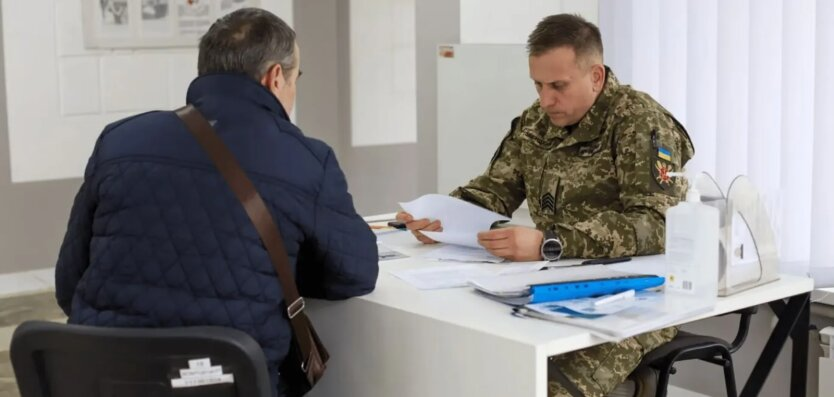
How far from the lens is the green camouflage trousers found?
227cm

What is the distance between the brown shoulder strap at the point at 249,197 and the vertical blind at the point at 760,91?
1.47 m

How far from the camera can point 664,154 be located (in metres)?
2.62

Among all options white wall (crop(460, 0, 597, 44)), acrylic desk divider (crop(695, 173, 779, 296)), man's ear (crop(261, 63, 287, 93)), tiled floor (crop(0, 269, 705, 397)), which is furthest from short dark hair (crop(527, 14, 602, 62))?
tiled floor (crop(0, 269, 705, 397))

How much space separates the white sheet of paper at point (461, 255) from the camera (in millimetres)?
2537

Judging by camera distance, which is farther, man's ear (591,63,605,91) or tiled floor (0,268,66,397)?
tiled floor (0,268,66,397)

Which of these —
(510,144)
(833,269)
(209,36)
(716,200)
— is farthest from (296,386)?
(833,269)

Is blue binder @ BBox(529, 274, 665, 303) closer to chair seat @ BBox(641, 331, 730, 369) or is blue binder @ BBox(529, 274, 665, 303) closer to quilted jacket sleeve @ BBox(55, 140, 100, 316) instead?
chair seat @ BBox(641, 331, 730, 369)

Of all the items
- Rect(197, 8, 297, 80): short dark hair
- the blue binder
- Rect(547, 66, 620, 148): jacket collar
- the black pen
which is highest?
Rect(197, 8, 297, 80): short dark hair

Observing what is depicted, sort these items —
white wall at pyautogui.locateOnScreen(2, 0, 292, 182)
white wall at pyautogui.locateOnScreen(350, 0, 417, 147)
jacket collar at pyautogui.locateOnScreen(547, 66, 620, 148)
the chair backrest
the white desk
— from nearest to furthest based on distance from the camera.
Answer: the chair backrest < the white desk < jacket collar at pyautogui.locateOnScreen(547, 66, 620, 148) < white wall at pyautogui.locateOnScreen(2, 0, 292, 182) < white wall at pyautogui.locateOnScreen(350, 0, 417, 147)

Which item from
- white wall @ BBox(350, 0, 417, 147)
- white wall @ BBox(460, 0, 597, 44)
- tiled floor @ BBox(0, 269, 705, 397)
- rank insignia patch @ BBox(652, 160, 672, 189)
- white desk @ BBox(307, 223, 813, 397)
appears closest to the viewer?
white desk @ BBox(307, 223, 813, 397)

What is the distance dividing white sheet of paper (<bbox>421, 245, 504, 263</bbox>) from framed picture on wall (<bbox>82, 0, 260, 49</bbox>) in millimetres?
3255

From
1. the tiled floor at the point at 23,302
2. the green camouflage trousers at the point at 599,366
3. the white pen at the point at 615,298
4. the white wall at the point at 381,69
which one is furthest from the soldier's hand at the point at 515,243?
the white wall at the point at 381,69

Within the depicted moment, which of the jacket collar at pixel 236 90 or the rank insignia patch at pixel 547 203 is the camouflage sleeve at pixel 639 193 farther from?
the jacket collar at pixel 236 90

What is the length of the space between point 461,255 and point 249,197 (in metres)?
0.76
